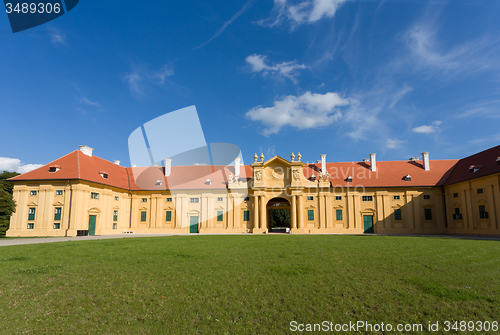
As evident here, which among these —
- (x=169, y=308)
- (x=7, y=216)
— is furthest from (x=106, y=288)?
(x=7, y=216)

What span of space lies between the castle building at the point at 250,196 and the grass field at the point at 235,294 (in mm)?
28519

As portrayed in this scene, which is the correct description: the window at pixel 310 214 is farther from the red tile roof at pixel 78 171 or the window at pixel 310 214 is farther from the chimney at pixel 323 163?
the red tile roof at pixel 78 171

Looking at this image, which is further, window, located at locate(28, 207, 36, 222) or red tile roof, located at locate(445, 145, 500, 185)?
window, located at locate(28, 207, 36, 222)

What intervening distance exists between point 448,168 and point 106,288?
49077 mm

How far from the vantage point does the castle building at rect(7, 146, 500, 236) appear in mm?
35969

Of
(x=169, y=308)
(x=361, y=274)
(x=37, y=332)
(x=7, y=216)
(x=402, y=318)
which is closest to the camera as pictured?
(x=37, y=332)

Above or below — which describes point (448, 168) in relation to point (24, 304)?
above

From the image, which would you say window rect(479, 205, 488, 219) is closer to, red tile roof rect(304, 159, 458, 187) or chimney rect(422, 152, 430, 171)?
red tile roof rect(304, 159, 458, 187)

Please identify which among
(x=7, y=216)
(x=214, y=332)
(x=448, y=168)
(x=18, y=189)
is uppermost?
(x=448, y=168)

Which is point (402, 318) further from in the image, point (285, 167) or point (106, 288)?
point (285, 167)

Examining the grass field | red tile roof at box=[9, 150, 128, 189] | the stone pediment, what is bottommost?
the grass field

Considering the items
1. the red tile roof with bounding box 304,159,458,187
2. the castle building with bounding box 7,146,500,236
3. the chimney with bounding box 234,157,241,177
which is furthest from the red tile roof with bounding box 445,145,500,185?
the chimney with bounding box 234,157,241,177

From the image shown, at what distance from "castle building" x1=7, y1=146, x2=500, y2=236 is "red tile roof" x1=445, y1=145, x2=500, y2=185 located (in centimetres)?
21

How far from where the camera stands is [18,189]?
36.1 m
